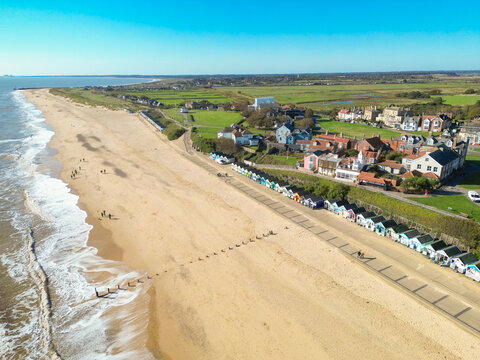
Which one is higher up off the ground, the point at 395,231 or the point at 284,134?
the point at 284,134

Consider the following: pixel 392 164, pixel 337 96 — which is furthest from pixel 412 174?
pixel 337 96

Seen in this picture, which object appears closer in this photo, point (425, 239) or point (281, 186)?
point (425, 239)

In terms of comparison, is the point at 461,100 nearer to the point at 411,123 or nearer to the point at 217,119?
the point at 411,123

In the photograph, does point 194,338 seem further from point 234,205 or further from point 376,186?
point 376,186

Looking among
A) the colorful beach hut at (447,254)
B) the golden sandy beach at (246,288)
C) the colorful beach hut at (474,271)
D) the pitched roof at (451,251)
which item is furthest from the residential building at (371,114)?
the colorful beach hut at (474,271)

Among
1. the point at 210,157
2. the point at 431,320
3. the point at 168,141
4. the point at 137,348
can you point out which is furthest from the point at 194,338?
the point at 168,141

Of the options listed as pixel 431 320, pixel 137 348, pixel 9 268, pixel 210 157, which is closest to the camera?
pixel 137 348

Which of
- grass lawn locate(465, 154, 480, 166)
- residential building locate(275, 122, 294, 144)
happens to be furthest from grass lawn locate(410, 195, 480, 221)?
residential building locate(275, 122, 294, 144)
